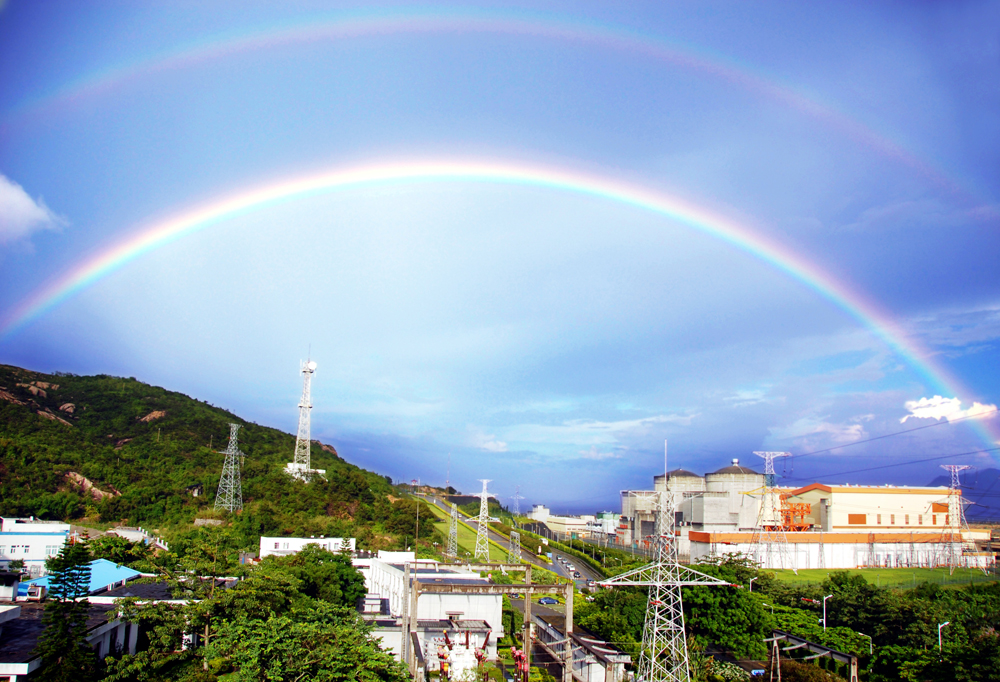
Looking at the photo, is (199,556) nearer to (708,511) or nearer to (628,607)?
(628,607)

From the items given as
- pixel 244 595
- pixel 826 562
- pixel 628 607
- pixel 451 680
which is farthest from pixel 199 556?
pixel 826 562

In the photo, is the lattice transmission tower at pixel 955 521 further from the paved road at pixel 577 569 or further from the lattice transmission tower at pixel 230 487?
the lattice transmission tower at pixel 230 487

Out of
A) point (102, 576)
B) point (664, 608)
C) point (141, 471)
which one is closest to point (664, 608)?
point (664, 608)

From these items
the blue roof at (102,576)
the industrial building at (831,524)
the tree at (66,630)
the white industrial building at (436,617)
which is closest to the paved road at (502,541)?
the industrial building at (831,524)

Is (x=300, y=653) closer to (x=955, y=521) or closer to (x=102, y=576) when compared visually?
(x=102, y=576)

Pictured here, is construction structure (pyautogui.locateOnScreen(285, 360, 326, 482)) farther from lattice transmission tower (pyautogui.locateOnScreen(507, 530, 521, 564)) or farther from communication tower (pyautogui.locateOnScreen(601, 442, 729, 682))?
communication tower (pyautogui.locateOnScreen(601, 442, 729, 682))

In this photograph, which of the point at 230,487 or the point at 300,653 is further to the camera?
the point at 230,487
